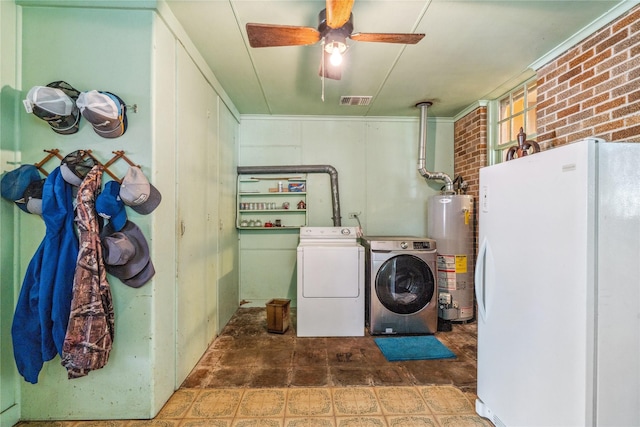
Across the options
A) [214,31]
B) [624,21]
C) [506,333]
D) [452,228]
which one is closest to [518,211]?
[506,333]

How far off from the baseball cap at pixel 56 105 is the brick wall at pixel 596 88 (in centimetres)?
314

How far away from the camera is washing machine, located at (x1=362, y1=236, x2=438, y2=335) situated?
2775 millimetres

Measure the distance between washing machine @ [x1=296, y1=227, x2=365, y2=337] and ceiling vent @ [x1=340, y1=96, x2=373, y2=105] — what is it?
1.60 metres

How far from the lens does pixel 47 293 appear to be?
1.43 metres

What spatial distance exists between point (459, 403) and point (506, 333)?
687mm

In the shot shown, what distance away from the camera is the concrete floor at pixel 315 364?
2.02 metres

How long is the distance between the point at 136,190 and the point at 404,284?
2.44 meters

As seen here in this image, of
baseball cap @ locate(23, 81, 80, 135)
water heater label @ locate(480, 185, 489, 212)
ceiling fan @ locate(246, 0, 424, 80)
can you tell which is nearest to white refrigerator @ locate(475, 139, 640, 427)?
water heater label @ locate(480, 185, 489, 212)

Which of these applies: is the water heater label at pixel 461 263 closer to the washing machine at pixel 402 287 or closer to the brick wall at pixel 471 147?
the washing machine at pixel 402 287

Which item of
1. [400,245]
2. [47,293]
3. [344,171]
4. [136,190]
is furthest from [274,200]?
[47,293]

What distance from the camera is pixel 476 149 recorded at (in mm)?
3156

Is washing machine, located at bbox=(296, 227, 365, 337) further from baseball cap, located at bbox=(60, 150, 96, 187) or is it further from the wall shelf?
baseball cap, located at bbox=(60, 150, 96, 187)

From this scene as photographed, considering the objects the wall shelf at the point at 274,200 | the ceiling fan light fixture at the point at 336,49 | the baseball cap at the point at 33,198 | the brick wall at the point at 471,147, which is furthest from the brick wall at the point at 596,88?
the baseball cap at the point at 33,198

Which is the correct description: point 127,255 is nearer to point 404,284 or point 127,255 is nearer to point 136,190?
point 136,190
